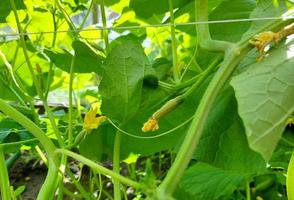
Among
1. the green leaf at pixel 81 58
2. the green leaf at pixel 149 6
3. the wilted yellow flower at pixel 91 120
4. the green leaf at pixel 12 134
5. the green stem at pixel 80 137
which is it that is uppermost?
the green leaf at pixel 149 6

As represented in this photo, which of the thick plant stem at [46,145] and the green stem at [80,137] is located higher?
the thick plant stem at [46,145]

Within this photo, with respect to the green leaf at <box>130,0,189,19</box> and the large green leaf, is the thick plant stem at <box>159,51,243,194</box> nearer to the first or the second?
the large green leaf

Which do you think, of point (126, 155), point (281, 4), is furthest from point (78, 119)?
point (281, 4)

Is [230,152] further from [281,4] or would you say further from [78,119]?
[78,119]

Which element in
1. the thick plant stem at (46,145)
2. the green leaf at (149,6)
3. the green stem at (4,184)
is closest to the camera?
the thick plant stem at (46,145)

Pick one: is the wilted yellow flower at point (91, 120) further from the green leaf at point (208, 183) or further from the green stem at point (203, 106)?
the green leaf at point (208, 183)

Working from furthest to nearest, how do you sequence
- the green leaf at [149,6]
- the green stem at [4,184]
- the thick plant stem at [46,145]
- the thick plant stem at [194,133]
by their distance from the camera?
the green leaf at [149,6] < the green stem at [4,184] < the thick plant stem at [46,145] < the thick plant stem at [194,133]

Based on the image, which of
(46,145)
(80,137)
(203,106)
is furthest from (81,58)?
(203,106)

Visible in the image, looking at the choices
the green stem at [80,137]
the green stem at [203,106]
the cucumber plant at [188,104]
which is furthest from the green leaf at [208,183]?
the green stem at [203,106]
